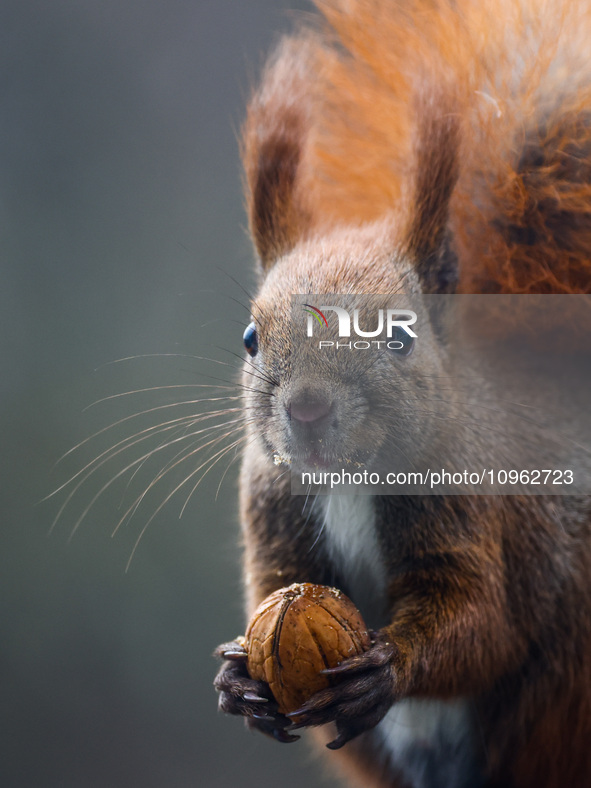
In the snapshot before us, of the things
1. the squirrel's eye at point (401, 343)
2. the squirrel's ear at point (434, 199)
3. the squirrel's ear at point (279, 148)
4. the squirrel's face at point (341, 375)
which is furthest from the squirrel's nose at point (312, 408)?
the squirrel's ear at point (279, 148)

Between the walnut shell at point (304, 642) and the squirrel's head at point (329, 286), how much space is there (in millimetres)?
143

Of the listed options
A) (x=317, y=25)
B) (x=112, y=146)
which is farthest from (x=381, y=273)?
(x=112, y=146)

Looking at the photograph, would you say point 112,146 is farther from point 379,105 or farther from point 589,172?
point 589,172

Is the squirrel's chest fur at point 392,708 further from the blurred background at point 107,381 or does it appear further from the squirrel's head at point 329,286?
the blurred background at point 107,381

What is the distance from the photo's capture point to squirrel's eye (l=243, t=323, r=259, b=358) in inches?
34.0

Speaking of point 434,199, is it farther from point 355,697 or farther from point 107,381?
point 107,381

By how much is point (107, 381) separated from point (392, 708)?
1027 mm

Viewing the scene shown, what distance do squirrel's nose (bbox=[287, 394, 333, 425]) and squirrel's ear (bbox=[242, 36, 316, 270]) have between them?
327 mm

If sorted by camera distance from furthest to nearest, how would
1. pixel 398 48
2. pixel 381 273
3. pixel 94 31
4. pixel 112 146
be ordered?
pixel 112 146 → pixel 94 31 → pixel 398 48 → pixel 381 273

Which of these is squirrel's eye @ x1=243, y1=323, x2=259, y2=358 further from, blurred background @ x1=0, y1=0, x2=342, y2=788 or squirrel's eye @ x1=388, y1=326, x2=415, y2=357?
blurred background @ x1=0, y1=0, x2=342, y2=788

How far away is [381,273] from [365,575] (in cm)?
36

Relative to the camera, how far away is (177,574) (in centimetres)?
174

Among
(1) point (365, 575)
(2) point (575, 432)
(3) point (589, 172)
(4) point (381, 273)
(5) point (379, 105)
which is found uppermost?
(5) point (379, 105)

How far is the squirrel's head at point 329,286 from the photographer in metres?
0.74
